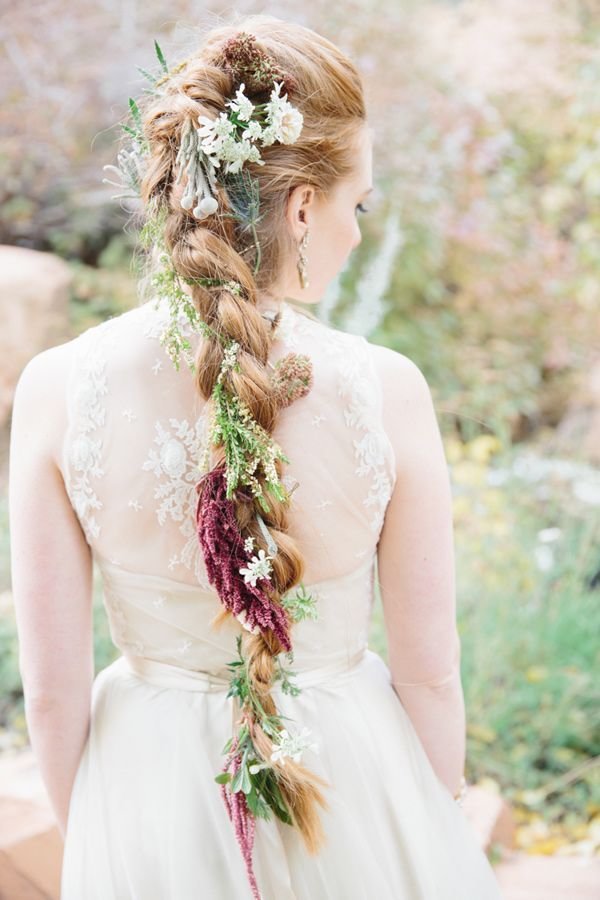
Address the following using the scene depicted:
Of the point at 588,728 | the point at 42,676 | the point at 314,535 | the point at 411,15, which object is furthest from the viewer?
the point at 411,15

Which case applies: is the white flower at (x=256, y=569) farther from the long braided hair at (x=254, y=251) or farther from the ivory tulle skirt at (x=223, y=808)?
the ivory tulle skirt at (x=223, y=808)

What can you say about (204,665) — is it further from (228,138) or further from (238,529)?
(228,138)

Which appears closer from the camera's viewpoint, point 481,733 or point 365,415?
point 365,415

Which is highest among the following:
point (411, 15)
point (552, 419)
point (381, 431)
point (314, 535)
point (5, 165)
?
point (411, 15)

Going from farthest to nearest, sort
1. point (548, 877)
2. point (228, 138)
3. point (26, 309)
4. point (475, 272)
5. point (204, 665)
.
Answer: point (475, 272) < point (26, 309) < point (548, 877) < point (204, 665) < point (228, 138)

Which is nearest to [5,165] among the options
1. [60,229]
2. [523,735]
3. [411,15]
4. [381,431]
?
[60,229]

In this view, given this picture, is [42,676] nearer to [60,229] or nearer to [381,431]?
[381,431]

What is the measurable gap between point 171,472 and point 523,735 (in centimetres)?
229

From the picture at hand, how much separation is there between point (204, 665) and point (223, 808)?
21 cm

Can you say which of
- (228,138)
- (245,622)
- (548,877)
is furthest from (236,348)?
(548,877)

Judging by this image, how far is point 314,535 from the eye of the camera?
1.34 m

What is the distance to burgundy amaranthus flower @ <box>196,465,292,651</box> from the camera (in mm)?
1229

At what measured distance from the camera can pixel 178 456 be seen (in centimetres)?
130

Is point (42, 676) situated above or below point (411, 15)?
below
